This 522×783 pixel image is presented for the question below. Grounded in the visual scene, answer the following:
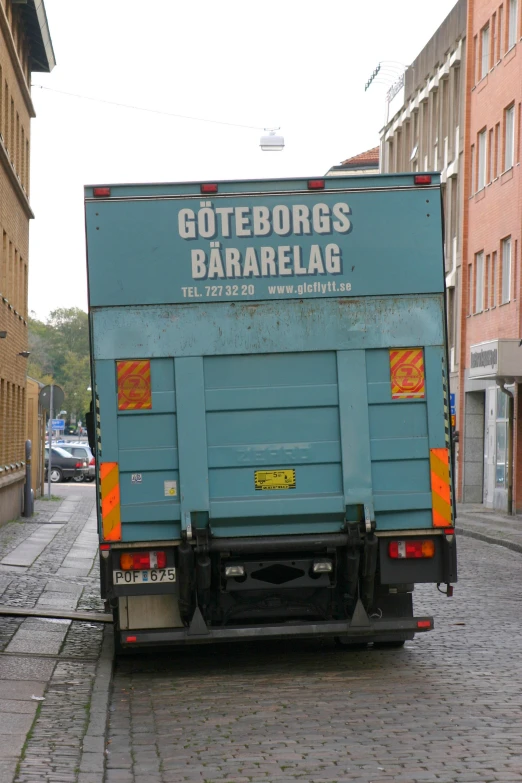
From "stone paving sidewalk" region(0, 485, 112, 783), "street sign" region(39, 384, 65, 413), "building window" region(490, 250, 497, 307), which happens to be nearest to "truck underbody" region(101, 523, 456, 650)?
"stone paving sidewalk" region(0, 485, 112, 783)

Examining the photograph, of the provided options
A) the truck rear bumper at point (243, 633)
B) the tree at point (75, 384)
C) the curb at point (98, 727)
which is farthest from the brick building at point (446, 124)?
the tree at point (75, 384)

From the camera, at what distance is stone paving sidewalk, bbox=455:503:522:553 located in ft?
81.9

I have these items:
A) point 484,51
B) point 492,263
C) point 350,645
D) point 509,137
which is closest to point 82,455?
point 492,263

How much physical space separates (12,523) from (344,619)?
19.8 metres

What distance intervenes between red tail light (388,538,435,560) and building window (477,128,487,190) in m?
32.1

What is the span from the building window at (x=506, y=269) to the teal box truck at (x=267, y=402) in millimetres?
27797

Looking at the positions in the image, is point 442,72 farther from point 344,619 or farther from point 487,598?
point 344,619

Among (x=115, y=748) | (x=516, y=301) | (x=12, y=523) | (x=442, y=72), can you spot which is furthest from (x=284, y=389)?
(x=442, y=72)

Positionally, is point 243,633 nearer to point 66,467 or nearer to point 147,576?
point 147,576

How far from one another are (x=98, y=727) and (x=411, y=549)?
2864 mm

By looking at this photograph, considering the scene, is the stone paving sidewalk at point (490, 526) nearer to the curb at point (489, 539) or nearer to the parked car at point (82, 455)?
the curb at point (489, 539)

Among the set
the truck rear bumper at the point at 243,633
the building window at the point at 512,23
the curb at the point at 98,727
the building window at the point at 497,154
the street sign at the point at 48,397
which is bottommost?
the curb at the point at 98,727

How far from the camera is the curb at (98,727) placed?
677 centimetres

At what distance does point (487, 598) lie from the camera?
15117mm
